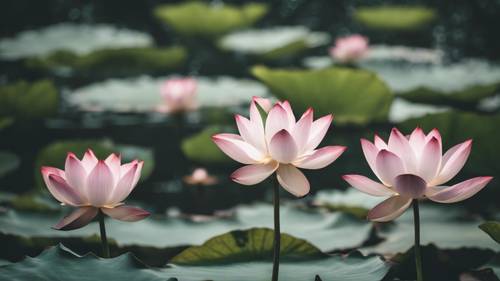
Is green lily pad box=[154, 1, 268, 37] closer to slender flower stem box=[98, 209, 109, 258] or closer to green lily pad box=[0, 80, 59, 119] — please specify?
green lily pad box=[0, 80, 59, 119]

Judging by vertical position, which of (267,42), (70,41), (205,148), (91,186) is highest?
(267,42)

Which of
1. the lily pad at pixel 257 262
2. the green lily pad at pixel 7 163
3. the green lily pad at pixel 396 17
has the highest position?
the green lily pad at pixel 396 17

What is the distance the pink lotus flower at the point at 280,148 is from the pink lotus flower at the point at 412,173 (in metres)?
0.07

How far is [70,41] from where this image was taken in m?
3.45

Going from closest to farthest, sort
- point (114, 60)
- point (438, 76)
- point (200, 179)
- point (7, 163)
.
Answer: point (7, 163) < point (200, 179) < point (438, 76) < point (114, 60)

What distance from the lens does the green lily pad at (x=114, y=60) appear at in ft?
9.34

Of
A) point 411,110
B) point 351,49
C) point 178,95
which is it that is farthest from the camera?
point 351,49

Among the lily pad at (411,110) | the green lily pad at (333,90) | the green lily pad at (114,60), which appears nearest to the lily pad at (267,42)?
the green lily pad at (114,60)

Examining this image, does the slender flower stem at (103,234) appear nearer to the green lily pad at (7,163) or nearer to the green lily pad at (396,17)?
the green lily pad at (7,163)

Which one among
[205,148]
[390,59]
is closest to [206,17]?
[390,59]

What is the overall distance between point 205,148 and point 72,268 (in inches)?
50.6

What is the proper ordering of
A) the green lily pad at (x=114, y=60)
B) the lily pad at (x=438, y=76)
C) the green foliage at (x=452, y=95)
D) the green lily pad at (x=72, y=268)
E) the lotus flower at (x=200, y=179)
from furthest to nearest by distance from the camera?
the green lily pad at (x=114, y=60)
the lily pad at (x=438, y=76)
the green foliage at (x=452, y=95)
the lotus flower at (x=200, y=179)
the green lily pad at (x=72, y=268)

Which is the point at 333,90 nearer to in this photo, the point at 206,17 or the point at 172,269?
the point at 172,269

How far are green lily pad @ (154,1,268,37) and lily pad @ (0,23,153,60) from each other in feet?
1.02
